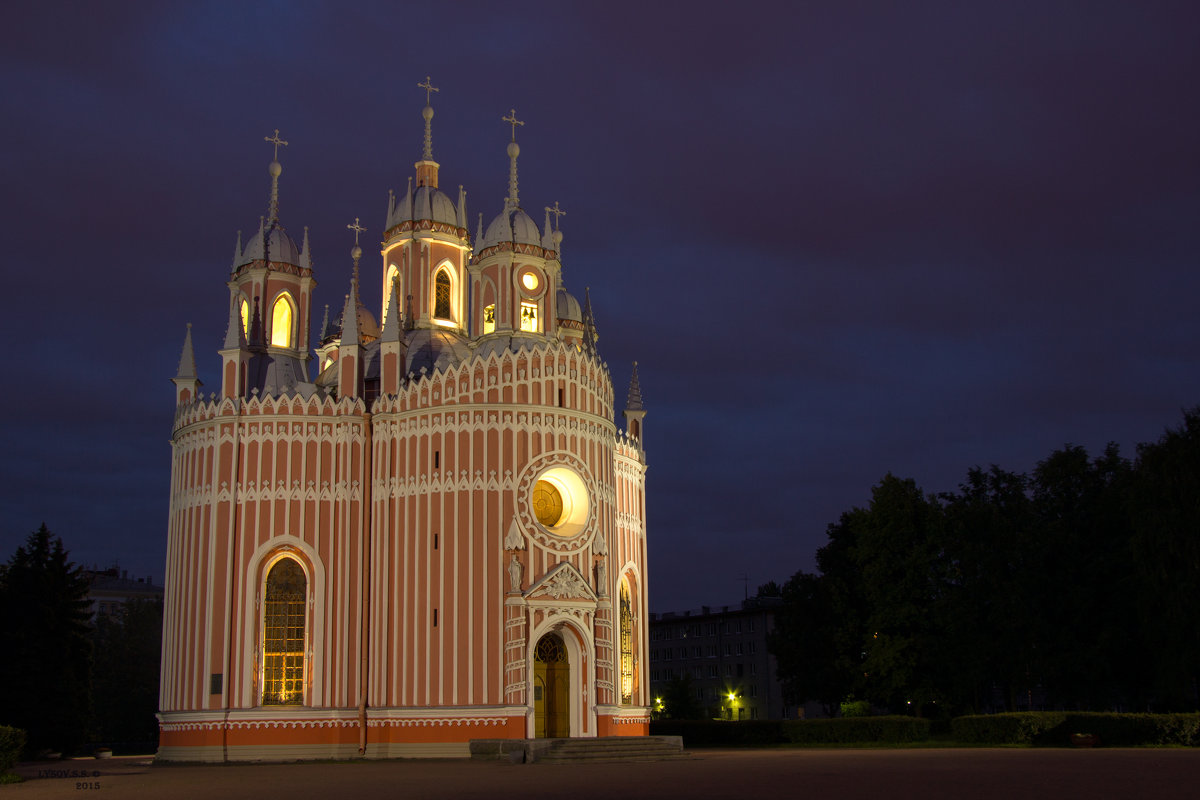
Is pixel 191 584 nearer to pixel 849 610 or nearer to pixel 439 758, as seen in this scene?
pixel 439 758

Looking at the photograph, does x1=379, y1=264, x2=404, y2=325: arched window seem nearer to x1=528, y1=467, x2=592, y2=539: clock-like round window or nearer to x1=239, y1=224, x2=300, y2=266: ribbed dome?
x1=239, y1=224, x2=300, y2=266: ribbed dome

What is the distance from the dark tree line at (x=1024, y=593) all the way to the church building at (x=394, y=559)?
1513 cm

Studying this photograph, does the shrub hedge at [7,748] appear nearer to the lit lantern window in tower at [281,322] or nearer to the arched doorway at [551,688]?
the arched doorway at [551,688]

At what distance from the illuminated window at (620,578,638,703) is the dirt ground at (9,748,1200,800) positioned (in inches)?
408

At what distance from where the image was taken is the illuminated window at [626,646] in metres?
46.8

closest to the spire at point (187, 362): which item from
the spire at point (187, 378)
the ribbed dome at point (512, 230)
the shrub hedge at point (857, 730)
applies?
the spire at point (187, 378)

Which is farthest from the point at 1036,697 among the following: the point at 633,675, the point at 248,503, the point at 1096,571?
the point at 248,503

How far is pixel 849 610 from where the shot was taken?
2302 inches

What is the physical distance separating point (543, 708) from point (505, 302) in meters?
16.1

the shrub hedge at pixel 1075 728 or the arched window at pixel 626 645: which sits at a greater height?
the arched window at pixel 626 645

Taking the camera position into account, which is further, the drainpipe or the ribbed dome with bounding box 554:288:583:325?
the ribbed dome with bounding box 554:288:583:325

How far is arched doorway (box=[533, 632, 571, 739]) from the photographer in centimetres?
4134

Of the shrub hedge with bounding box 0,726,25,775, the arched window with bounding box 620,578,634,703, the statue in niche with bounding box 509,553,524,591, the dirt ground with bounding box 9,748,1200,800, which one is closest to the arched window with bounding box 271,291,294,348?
the statue in niche with bounding box 509,553,524,591

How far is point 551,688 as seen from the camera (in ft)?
137
